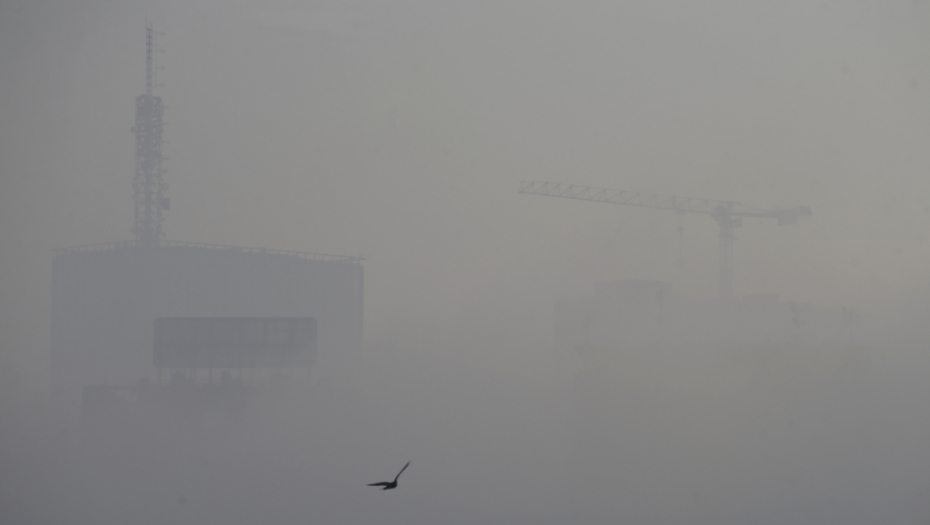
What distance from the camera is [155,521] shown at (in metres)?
97.9

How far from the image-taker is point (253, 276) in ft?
264

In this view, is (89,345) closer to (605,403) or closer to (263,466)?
(263,466)

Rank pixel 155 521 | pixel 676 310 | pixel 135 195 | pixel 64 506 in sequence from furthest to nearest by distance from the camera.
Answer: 1. pixel 676 310
2. pixel 64 506
3. pixel 155 521
4. pixel 135 195

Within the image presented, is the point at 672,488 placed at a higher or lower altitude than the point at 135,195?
lower

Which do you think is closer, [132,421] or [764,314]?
[132,421]

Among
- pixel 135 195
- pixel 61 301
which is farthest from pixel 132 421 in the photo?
pixel 135 195

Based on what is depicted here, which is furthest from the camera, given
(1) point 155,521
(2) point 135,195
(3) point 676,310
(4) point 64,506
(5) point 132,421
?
(3) point 676,310

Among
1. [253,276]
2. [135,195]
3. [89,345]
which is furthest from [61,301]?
[253,276]

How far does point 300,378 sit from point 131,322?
22.9 meters

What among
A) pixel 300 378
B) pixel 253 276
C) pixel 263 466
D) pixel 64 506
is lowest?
pixel 64 506

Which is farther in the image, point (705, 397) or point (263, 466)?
point (705, 397)

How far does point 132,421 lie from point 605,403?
7087 cm

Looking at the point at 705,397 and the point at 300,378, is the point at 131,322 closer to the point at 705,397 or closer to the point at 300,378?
the point at 300,378

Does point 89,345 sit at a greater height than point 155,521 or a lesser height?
greater
